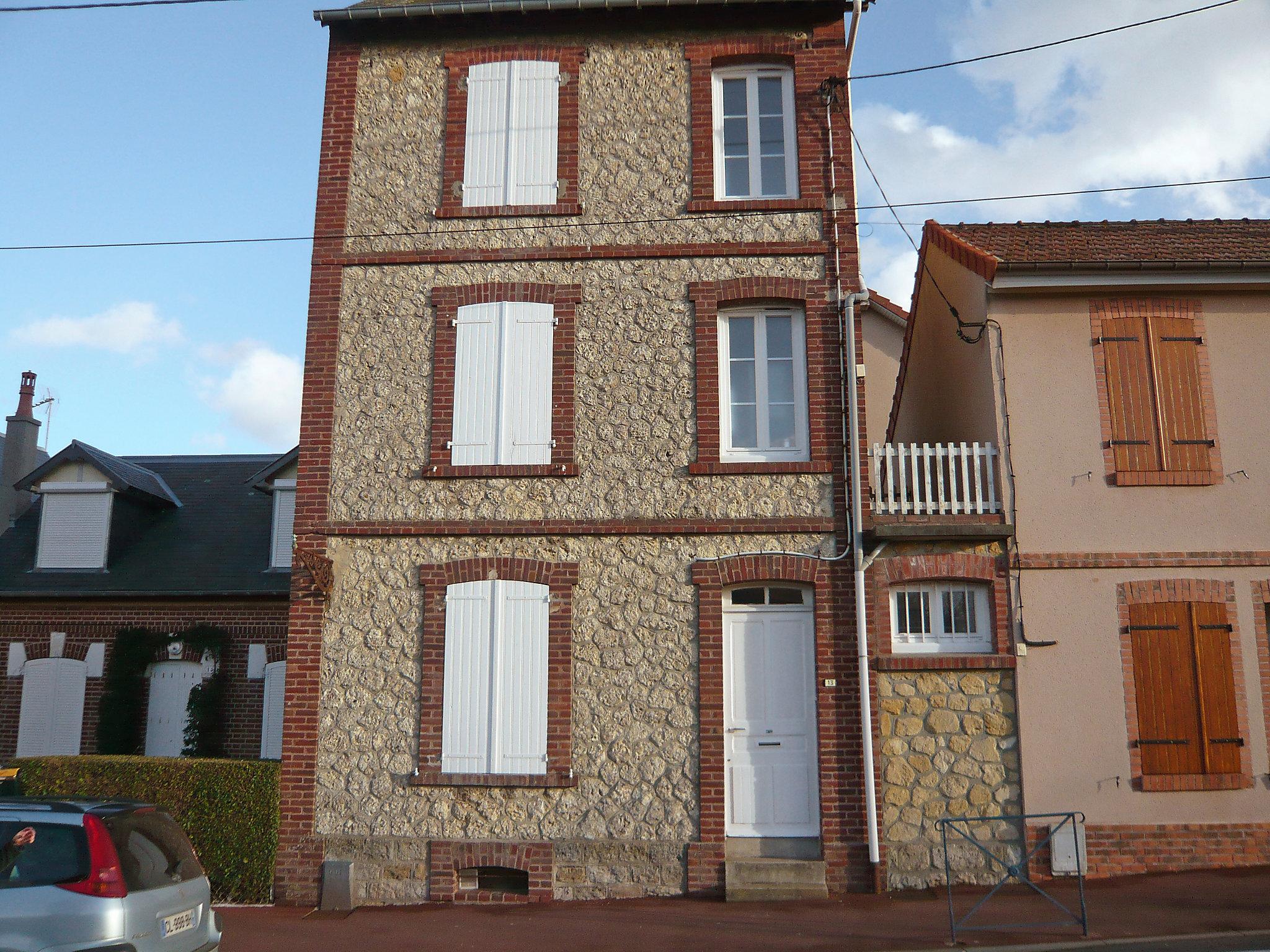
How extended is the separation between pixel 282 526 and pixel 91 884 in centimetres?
962

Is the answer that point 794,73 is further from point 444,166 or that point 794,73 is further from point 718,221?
point 444,166

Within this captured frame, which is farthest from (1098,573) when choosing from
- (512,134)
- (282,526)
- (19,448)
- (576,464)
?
(19,448)

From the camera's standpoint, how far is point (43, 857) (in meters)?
5.91

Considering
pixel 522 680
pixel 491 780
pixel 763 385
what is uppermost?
pixel 763 385

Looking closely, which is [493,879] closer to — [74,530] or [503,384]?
[503,384]

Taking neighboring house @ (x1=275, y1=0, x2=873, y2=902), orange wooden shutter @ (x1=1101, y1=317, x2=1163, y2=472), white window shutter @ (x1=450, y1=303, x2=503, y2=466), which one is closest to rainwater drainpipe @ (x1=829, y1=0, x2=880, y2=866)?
neighboring house @ (x1=275, y1=0, x2=873, y2=902)

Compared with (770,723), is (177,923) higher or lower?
lower

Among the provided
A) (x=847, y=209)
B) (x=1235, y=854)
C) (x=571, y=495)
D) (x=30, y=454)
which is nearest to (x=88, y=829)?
(x=571, y=495)

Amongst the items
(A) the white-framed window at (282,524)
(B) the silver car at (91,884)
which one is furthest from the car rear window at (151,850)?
(A) the white-framed window at (282,524)

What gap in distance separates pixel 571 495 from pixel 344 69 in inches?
215

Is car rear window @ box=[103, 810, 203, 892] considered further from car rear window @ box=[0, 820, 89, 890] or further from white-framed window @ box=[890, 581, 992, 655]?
white-framed window @ box=[890, 581, 992, 655]

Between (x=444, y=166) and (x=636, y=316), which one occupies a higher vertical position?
(x=444, y=166)

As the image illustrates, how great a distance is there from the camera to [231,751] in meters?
14.1

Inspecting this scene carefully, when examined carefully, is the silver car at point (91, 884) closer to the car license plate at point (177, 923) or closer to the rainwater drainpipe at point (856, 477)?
the car license plate at point (177, 923)
